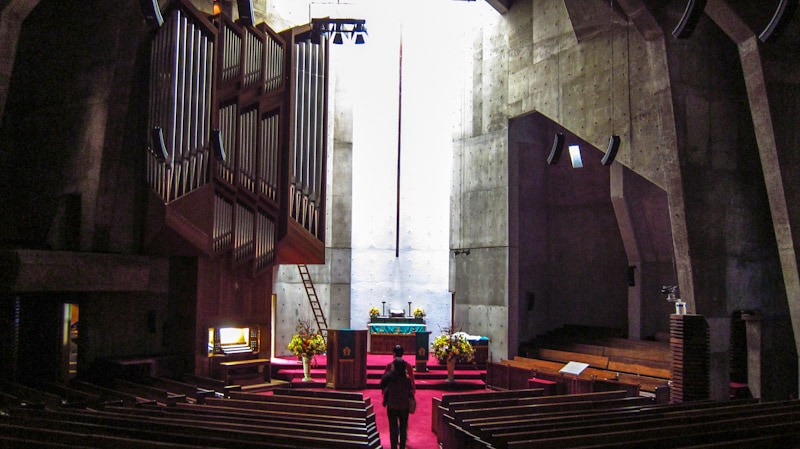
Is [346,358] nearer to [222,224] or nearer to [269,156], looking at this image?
[222,224]

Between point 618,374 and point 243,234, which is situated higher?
point 243,234

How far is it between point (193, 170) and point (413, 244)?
7.50m

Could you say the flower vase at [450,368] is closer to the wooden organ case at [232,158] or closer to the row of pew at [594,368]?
the row of pew at [594,368]

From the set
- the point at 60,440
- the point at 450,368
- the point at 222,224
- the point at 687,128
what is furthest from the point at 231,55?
the point at 60,440

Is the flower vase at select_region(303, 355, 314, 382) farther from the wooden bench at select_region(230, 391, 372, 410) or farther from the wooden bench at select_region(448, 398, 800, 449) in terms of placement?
the wooden bench at select_region(448, 398, 800, 449)

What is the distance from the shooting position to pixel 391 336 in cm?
1486

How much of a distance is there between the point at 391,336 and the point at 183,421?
1002cm

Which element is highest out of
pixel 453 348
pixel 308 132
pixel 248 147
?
pixel 308 132

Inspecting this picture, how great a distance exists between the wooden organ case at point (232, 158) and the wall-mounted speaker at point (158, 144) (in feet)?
0.06

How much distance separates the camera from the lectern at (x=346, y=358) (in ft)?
37.5

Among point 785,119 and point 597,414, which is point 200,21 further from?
point 785,119

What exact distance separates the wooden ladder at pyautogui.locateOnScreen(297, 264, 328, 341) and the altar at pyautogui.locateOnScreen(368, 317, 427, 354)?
108 cm

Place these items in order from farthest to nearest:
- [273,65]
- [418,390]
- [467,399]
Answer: [418,390], [273,65], [467,399]

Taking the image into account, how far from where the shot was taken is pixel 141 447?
374 centimetres
